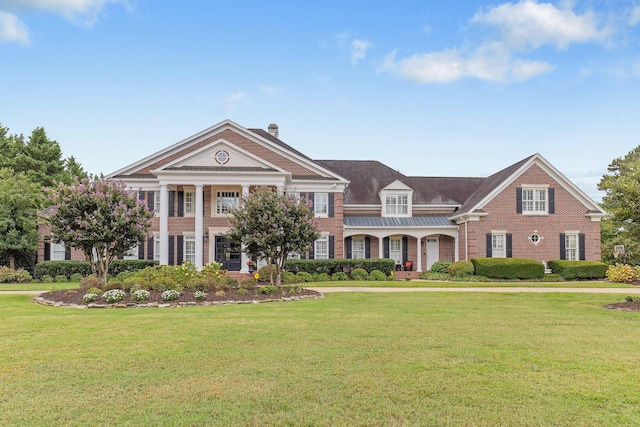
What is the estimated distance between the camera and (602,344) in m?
8.17

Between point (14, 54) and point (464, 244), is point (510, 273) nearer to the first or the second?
point (464, 244)

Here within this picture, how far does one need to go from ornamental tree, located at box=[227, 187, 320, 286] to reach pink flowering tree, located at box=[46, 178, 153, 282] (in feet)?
13.1

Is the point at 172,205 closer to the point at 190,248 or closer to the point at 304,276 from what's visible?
the point at 190,248

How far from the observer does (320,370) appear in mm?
6391

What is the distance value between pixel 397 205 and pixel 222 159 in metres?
12.2

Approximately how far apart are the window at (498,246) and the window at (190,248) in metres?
18.6

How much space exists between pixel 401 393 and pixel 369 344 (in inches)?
103

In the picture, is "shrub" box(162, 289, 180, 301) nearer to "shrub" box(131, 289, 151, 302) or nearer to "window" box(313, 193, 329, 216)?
"shrub" box(131, 289, 151, 302)

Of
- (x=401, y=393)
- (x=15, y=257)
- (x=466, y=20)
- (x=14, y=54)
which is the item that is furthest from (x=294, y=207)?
(x=15, y=257)

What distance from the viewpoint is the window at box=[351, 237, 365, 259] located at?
3134 cm

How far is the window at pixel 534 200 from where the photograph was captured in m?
29.3

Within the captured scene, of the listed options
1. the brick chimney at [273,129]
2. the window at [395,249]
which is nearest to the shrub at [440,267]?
the window at [395,249]

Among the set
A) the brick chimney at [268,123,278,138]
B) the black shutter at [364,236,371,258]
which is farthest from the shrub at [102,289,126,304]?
the brick chimney at [268,123,278,138]

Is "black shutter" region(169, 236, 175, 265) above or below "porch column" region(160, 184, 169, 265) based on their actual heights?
below
